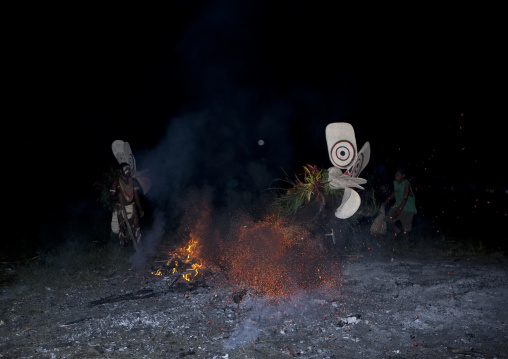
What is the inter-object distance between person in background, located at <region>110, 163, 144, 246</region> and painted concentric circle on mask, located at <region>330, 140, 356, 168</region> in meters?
3.59

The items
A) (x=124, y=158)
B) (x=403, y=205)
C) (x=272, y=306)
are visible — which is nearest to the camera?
(x=272, y=306)

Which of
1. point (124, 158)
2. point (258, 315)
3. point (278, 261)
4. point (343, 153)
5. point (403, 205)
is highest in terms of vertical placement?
point (124, 158)

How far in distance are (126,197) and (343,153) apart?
388 cm

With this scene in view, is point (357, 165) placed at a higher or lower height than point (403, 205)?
higher

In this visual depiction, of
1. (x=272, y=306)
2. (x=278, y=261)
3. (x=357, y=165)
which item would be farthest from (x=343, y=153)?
(x=272, y=306)

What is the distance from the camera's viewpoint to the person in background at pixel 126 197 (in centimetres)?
641

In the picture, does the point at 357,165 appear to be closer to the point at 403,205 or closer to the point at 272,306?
the point at 403,205

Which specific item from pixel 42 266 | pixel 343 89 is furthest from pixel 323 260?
pixel 343 89

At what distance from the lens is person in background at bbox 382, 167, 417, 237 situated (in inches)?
260

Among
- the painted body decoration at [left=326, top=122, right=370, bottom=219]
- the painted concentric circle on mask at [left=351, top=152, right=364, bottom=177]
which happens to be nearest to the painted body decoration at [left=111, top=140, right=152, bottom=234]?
the painted body decoration at [left=326, top=122, right=370, bottom=219]

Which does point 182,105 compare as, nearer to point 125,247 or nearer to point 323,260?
point 125,247

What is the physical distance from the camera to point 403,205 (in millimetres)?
6598

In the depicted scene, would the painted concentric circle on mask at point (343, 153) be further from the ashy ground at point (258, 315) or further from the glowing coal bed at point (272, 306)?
the ashy ground at point (258, 315)

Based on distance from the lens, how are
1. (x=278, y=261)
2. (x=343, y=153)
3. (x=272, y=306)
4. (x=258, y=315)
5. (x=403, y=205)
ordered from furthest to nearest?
(x=403, y=205) < (x=343, y=153) < (x=278, y=261) < (x=272, y=306) < (x=258, y=315)
